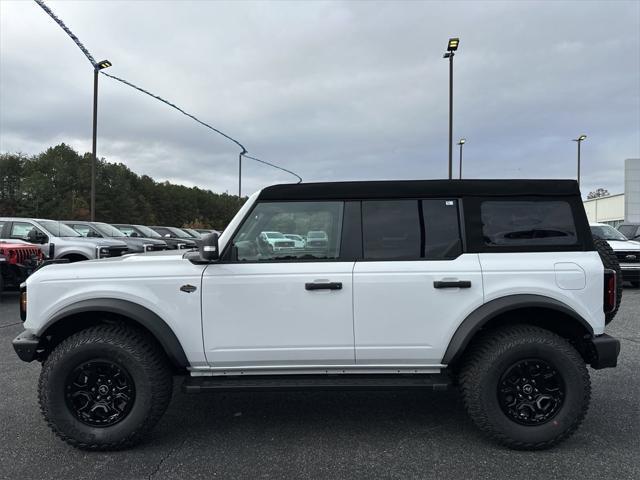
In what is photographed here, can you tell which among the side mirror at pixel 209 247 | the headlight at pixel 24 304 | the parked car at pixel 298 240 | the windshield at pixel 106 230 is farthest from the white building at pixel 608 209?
the headlight at pixel 24 304

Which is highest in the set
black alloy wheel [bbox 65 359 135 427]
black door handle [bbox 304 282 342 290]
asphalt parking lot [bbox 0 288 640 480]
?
black door handle [bbox 304 282 342 290]

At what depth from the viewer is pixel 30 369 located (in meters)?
5.07

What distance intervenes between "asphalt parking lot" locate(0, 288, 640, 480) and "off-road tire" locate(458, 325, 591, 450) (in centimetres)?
12

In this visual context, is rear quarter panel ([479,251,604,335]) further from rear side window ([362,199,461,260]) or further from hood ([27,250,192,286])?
hood ([27,250,192,286])

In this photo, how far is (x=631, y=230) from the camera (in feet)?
45.9

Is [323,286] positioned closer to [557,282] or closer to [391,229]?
[391,229]

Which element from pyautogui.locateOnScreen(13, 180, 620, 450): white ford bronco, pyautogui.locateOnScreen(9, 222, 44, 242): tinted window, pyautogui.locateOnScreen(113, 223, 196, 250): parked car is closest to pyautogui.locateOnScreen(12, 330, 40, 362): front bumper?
pyautogui.locateOnScreen(13, 180, 620, 450): white ford bronco

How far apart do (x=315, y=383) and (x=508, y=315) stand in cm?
142

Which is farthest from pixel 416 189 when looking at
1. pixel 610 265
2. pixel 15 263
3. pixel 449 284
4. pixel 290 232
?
pixel 15 263

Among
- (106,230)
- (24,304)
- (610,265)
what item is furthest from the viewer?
(106,230)

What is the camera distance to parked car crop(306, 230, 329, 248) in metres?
3.43

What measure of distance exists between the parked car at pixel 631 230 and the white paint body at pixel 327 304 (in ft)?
40.5

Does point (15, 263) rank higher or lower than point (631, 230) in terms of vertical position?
lower

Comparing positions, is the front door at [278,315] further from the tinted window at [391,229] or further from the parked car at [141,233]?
the parked car at [141,233]
